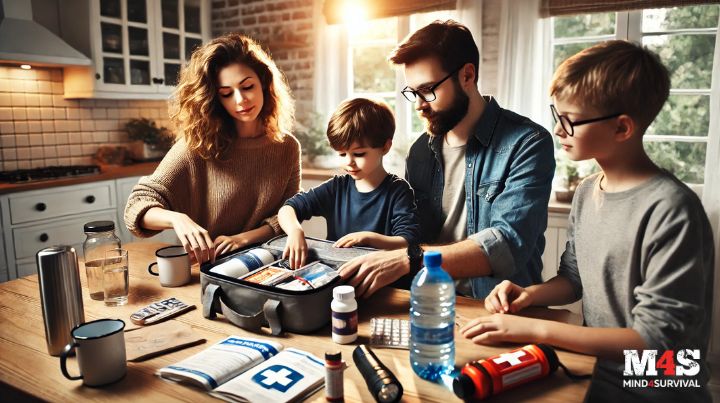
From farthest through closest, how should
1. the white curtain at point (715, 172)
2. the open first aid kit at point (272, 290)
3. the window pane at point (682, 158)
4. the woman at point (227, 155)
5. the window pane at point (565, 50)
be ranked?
the window pane at point (565, 50) → the window pane at point (682, 158) → the white curtain at point (715, 172) → the woman at point (227, 155) → the open first aid kit at point (272, 290)

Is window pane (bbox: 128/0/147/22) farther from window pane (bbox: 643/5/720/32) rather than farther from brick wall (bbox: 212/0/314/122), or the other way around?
window pane (bbox: 643/5/720/32)

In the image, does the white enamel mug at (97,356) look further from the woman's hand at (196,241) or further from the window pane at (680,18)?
the window pane at (680,18)

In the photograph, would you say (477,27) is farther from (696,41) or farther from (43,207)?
(43,207)

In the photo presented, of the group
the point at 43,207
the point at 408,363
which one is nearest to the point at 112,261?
the point at 408,363

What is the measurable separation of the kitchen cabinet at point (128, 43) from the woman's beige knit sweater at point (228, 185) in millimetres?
2375

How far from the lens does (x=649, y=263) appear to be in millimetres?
1096

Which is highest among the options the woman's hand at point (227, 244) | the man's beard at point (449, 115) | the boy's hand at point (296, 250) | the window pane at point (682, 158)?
the man's beard at point (449, 115)

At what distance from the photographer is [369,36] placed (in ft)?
13.9

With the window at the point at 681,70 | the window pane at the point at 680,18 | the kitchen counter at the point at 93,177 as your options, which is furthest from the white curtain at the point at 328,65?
the window pane at the point at 680,18

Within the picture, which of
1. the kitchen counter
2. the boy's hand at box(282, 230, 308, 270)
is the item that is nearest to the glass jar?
the boy's hand at box(282, 230, 308, 270)

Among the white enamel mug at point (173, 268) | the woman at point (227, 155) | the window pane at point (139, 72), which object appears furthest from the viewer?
the window pane at point (139, 72)

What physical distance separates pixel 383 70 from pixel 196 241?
302 centimetres

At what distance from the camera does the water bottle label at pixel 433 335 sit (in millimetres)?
987

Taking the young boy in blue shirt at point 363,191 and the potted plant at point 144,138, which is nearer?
the young boy in blue shirt at point 363,191
